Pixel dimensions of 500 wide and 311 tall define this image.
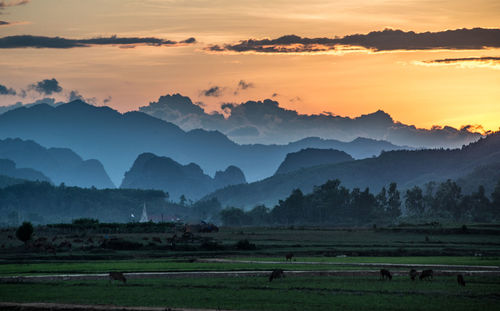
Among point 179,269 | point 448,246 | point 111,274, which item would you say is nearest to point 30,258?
point 179,269

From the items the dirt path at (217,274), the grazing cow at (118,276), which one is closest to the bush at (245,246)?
the dirt path at (217,274)

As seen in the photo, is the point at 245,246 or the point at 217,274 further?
the point at 245,246

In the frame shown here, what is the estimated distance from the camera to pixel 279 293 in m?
46.5

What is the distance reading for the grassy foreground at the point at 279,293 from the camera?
41812mm

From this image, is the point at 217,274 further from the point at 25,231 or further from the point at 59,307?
the point at 25,231

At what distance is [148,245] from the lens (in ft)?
341

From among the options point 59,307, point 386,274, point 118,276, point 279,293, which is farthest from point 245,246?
point 59,307

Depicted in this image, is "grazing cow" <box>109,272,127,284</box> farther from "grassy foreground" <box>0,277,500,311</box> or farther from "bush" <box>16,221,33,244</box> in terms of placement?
"bush" <box>16,221,33,244</box>

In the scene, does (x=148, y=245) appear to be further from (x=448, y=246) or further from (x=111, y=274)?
(x=111, y=274)

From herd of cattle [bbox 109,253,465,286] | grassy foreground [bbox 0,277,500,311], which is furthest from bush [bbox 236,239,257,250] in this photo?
herd of cattle [bbox 109,253,465,286]

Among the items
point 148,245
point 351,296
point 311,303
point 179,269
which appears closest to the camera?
point 311,303

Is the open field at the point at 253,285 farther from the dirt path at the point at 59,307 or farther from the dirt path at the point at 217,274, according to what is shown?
the dirt path at the point at 59,307

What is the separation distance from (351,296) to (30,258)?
5248 centimetres

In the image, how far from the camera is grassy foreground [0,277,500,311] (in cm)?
4181
